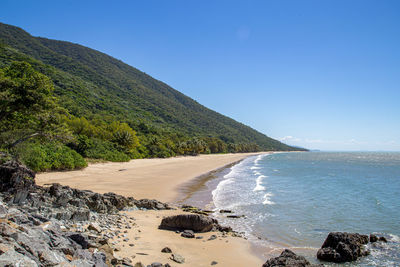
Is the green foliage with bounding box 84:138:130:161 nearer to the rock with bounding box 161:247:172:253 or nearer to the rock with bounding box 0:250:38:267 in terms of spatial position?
the rock with bounding box 161:247:172:253

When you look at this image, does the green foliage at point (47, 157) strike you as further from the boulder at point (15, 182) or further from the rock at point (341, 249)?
the rock at point (341, 249)

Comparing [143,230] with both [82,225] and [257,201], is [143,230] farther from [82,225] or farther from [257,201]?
[257,201]

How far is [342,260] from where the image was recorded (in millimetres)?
8234

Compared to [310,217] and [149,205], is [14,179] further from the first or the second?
[310,217]

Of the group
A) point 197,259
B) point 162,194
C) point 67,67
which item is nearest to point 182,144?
point 162,194

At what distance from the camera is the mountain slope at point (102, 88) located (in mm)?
73562

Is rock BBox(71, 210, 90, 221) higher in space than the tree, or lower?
lower

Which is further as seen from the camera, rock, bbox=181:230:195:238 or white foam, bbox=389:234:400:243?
white foam, bbox=389:234:400:243

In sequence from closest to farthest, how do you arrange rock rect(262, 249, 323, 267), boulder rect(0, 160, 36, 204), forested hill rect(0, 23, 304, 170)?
rock rect(262, 249, 323, 267), boulder rect(0, 160, 36, 204), forested hill rect(0, 23, 304, 170)

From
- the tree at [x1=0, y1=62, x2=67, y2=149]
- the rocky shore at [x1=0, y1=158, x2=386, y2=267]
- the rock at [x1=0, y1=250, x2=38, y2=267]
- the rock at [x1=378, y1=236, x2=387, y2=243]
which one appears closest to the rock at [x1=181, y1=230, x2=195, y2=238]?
the rocky shore at [x1=0, y1=158, x2=386, y2=267]

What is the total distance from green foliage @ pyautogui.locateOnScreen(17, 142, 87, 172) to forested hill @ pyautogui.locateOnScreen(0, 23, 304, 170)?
3138cm

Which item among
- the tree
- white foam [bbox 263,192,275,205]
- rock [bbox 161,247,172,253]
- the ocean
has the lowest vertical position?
white foam [bbox 263,192,275,205]

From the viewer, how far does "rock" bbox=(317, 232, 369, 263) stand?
8273 millimetres

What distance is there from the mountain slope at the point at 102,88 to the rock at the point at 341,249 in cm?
5613
